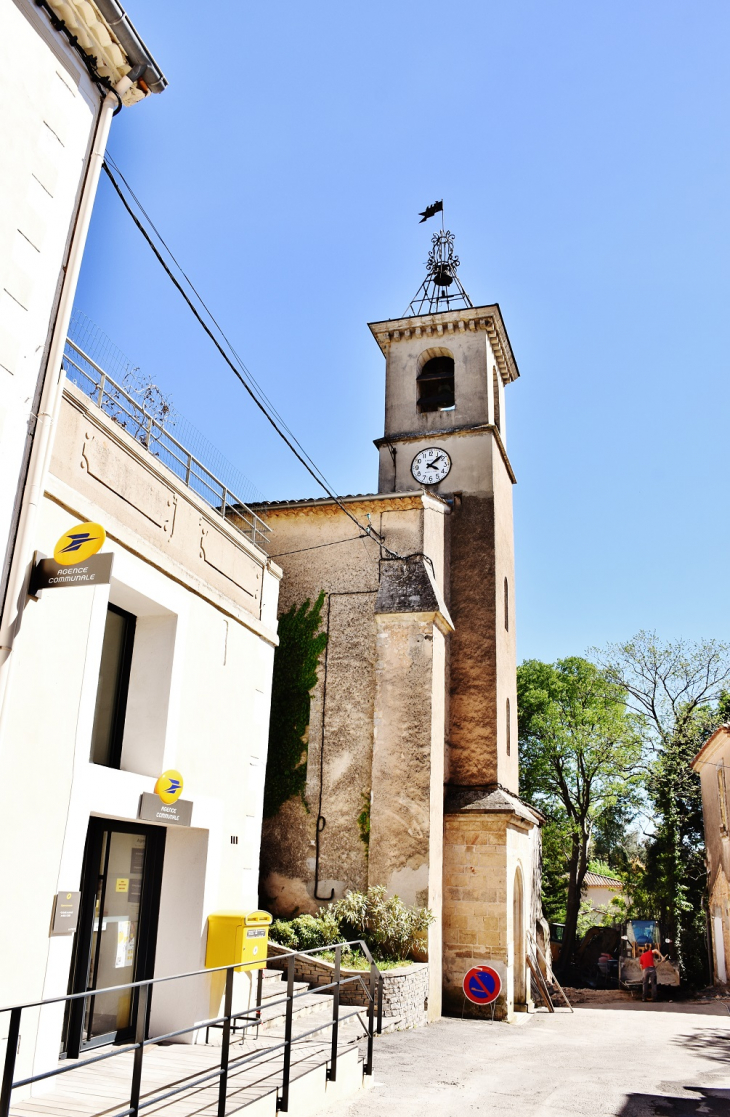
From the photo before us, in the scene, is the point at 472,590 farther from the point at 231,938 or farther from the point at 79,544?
the point at 79,544

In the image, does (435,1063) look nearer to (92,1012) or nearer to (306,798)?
(92,1012)

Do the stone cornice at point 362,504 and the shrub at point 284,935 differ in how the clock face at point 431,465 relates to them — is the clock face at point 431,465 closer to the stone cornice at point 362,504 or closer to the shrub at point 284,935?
the stone cornice at point 362,504

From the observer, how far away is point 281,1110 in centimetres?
666

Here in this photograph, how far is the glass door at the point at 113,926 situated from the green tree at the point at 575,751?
1069 inches

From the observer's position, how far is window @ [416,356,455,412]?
74.1 ft

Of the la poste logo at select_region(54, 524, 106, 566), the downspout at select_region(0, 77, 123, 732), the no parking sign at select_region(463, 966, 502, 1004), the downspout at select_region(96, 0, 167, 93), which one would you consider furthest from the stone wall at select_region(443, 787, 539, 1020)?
the downspout at select_region(96, 0, 167, 93)

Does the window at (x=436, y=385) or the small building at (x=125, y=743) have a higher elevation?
the window at (x=436, y=385)

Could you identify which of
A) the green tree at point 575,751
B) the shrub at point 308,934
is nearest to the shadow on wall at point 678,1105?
the shrub at point 308,934

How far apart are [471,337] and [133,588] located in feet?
55.6

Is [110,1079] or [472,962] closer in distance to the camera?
[110,1079]

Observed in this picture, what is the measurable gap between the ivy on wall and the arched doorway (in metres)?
5.19

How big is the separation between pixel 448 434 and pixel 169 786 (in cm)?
1506

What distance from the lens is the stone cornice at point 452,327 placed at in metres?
22.6

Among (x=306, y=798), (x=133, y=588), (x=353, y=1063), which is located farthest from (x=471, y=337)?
(x=353, y=1063)
